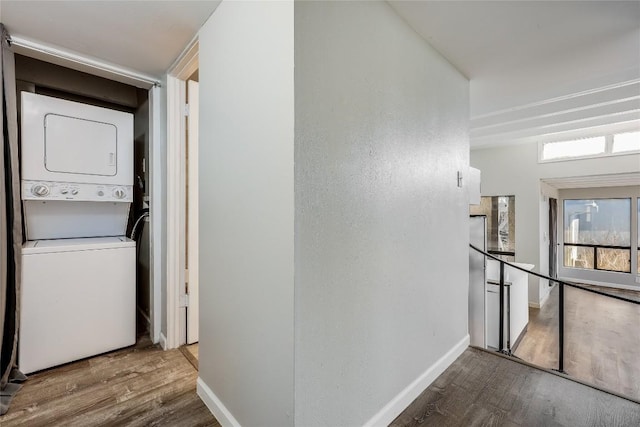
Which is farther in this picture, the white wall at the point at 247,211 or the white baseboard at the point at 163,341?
the white baseboard at the point at 163,341

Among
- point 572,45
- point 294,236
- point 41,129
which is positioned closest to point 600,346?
point 572,45

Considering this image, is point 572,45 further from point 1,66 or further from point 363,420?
point 1,66

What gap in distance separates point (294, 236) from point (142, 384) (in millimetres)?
1613

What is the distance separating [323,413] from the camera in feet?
3.96

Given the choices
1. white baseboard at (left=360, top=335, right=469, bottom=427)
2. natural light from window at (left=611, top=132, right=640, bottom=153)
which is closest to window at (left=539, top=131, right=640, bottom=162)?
natural light from window at (left=611, top=132, right=640, bottom=153)

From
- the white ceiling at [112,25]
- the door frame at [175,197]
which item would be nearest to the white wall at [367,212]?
the white ceiling at [112,25]

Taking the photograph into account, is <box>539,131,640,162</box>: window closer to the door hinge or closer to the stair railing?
the stair railing

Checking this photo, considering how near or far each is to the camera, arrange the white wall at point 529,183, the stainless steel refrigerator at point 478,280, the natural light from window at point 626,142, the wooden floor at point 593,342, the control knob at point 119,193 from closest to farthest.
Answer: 1. the control knob at point 119,193
2. the stainless steel refrigerator at point 478,280
3. the wooden floor at point 593,342
4. the natural light from window at point 626,142
5. the white wall at point 529,183

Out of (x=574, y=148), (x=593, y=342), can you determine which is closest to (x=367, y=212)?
(x=593, y=342)

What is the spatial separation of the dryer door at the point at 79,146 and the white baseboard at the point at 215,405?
1814mm

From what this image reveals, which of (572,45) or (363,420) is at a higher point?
(572,45)

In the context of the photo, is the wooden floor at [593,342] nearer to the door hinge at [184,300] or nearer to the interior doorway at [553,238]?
the interior doorway at [553,238]

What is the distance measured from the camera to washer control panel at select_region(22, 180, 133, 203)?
6.61 feet

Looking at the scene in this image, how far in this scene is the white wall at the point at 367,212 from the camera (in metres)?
1.14
